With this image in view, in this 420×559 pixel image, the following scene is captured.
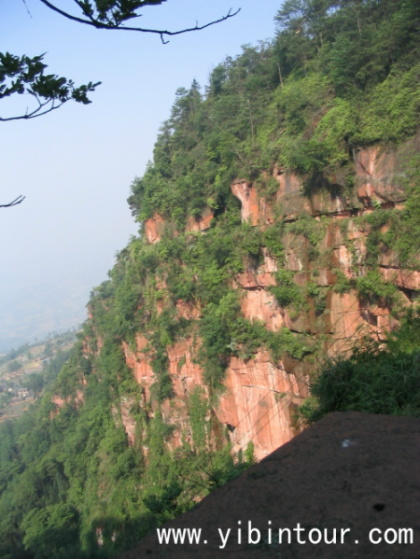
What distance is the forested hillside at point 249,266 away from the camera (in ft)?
38.3

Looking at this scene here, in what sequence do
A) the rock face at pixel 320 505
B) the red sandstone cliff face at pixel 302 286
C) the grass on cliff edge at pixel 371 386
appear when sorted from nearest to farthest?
the rock face at pixel 320 505 → the grass on cliff edge at pixel 371 386 → the red sandstone cliff face at pixel 302 286

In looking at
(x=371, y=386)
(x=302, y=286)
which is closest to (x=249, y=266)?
(x=302, y=286)

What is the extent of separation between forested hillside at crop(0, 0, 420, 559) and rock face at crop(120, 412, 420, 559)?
1217 mm

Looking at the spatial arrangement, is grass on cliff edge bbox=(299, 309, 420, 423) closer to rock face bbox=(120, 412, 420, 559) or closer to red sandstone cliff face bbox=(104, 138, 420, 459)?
rock face bbox=(120, 412, 420, 559)

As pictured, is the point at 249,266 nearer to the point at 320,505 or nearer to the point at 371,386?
the point at 371,386

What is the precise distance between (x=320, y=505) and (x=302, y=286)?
10829 millimetres

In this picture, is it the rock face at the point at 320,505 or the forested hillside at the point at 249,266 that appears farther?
the forested hillside at the point at 249,266

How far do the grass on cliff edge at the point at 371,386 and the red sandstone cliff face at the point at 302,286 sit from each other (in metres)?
5.34

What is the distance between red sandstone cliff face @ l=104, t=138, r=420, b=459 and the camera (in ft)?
38.0

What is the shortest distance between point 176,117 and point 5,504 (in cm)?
2392

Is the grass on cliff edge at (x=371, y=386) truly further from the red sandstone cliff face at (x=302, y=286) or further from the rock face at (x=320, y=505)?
the red sandstone cliff face at (x=302, y=286)

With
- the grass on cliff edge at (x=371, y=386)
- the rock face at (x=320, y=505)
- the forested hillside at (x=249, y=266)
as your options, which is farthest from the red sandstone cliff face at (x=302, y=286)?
the rock face at (x=320, y=505)

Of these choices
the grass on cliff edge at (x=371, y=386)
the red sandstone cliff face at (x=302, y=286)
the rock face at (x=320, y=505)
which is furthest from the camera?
the red sandstone cliff face at (x=302, y=286)

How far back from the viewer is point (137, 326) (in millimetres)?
20531
